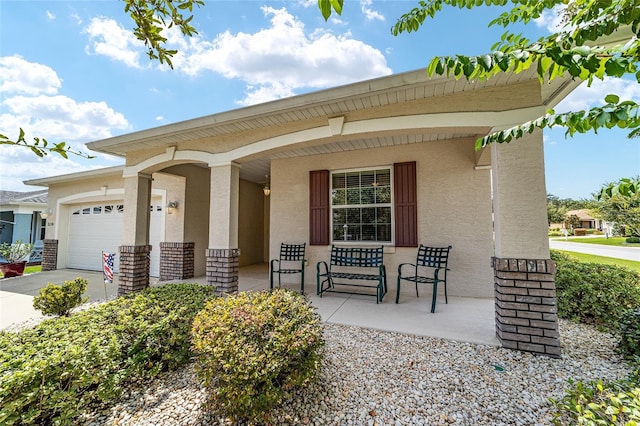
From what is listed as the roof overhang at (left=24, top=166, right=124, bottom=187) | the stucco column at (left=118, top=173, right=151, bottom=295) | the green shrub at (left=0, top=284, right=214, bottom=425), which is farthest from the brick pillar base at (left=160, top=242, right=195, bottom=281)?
the green shrub at (left=0, top=284, right=214, bottom=425)

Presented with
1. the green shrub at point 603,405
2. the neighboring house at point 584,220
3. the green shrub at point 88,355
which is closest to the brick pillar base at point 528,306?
the green shrub at point 603,405

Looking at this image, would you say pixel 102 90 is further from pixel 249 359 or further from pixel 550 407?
pixel 550 407

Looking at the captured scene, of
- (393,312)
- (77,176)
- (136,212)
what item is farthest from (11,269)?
(393,312)

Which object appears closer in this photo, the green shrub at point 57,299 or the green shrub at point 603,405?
the green shrub at point 603,405

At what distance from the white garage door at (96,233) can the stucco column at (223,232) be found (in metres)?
4.02

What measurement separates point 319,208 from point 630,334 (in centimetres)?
476

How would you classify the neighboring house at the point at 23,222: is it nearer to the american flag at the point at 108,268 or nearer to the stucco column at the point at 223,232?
the american flag at the point at 108,268

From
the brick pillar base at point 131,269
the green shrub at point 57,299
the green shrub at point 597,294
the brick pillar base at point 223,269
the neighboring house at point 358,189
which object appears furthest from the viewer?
the brick pillar base at point 131,269

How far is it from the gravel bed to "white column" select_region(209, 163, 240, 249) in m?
2.15

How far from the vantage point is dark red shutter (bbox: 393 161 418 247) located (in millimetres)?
5297

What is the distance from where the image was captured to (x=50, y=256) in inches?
348

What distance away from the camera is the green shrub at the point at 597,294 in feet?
11.5

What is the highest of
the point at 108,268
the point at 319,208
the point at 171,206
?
the point at 171,206

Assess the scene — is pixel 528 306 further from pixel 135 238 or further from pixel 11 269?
pixel 11 269
